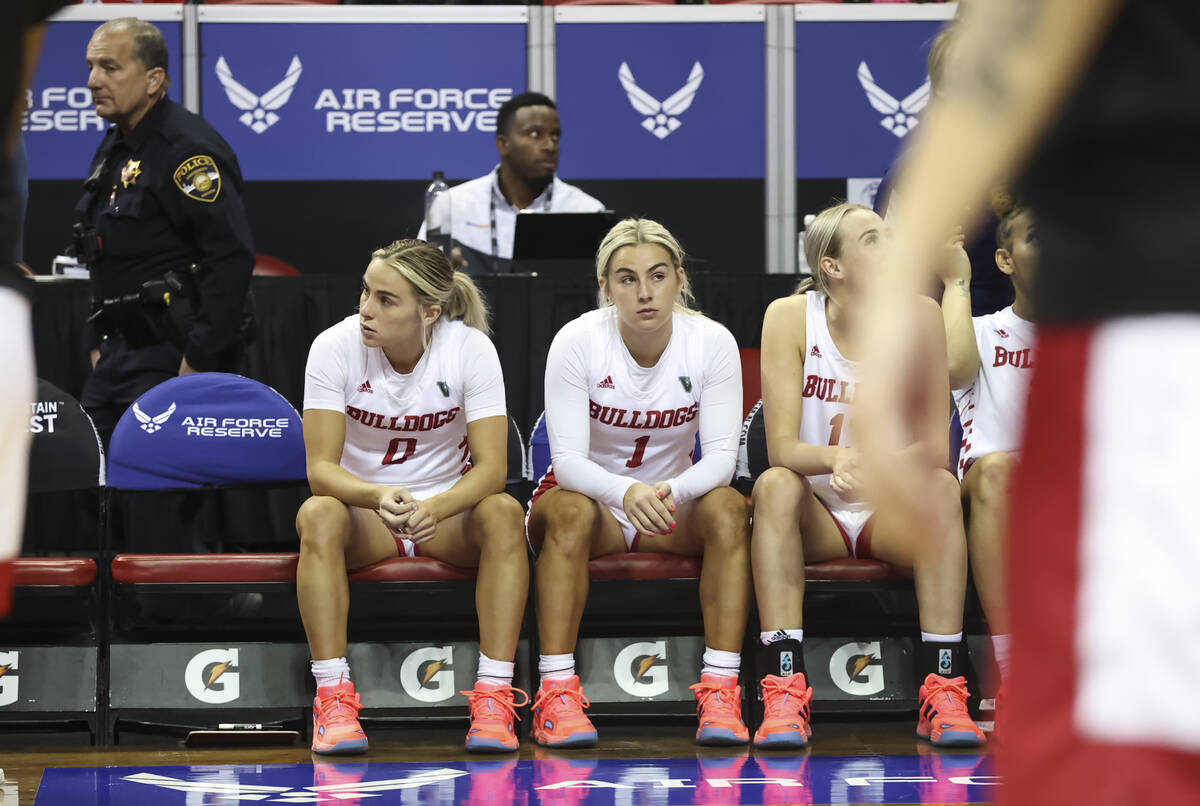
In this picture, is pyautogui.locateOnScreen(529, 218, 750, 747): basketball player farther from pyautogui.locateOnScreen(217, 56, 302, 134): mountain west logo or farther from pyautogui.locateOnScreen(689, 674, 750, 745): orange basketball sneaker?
pyautogui.locateOnScreen(217, 56, 302, 134): mountain west logo

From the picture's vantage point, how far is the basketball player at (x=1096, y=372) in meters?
0.89

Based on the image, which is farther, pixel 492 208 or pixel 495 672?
pixel 492 208

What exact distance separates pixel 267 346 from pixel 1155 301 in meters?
4.50

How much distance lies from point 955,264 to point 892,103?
9.69 ft

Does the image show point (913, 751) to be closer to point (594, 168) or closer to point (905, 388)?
point (905, 388)

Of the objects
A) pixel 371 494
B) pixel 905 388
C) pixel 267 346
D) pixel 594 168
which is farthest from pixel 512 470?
pixel 905 388

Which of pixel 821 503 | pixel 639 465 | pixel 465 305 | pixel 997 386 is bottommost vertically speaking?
pixel 821 503

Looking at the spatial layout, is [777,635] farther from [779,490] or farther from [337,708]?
[337,708]

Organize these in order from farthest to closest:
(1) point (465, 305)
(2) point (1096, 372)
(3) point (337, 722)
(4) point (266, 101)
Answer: (4) point (266, 101)
(1) point (465, 305)
(3) point (337, 722)
(2) point (1096, 372)

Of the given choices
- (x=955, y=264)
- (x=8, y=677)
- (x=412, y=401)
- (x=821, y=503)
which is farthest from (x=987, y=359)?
(x=8, y=677)

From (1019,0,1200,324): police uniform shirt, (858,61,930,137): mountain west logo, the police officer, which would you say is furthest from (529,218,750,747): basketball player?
(858,61,930,137): mountain west logo

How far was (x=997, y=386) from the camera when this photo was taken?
14.2 feet

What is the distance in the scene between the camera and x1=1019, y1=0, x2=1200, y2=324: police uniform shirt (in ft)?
2.94

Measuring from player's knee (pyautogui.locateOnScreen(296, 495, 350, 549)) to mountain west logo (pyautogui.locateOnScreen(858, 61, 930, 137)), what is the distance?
13.5ft
